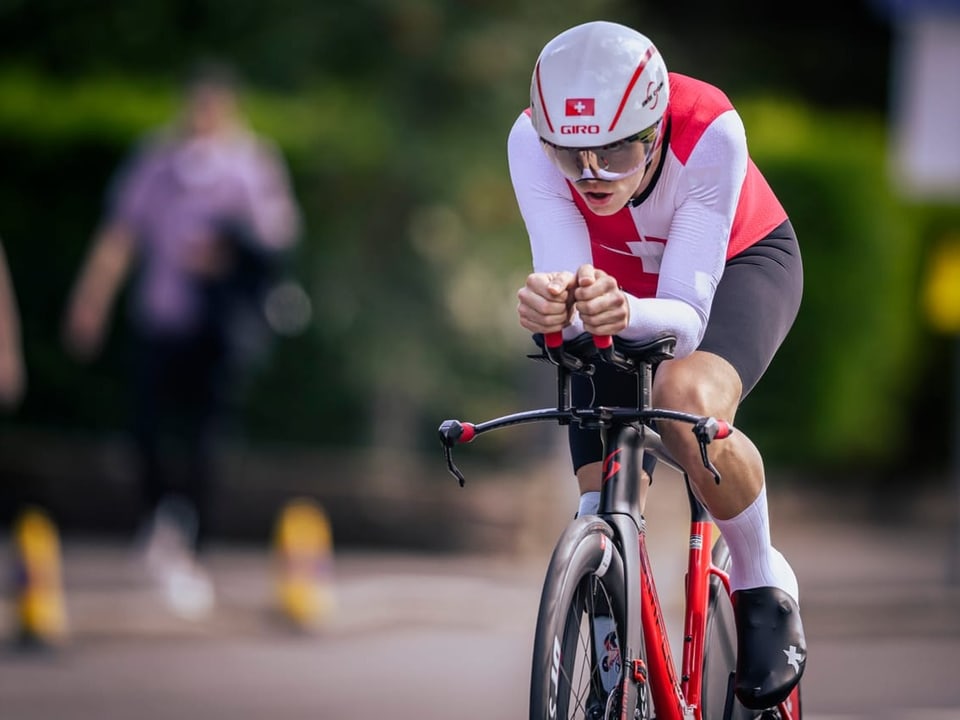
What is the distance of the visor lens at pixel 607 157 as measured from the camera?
421cm

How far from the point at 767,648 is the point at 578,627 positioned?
67 cm

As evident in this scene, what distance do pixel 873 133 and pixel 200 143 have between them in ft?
19.5

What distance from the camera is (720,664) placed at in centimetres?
496

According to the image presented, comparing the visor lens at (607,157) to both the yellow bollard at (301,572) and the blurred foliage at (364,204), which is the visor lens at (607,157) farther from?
the blurred foliage at (364,204)

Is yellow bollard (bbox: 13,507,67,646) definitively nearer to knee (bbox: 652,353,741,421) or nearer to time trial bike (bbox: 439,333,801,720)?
time trial bike (bbox: 439,333,801,720)

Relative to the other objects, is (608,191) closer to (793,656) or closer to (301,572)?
(793,656)

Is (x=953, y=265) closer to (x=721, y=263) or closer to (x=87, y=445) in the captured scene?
(x=87, y=445)

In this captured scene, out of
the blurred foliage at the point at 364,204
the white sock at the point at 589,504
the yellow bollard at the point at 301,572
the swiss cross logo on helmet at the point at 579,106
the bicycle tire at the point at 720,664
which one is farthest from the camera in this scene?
the blurred foliage at the point at 364,204

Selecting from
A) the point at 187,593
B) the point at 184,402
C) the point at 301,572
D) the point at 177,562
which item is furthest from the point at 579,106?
the point at 184,402

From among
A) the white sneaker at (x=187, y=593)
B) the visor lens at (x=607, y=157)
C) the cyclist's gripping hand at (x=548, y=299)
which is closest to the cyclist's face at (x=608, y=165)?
the visor lens at (x=607, y=157)

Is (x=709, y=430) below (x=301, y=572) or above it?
Answer: above

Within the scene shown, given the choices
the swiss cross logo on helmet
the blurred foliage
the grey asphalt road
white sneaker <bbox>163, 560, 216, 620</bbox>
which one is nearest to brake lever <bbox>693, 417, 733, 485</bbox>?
the swiss cross logo on helmet

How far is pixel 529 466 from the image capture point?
1138 centimetres

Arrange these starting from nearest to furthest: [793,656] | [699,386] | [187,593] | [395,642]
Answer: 1. [699,386]
2. [793,656]
3. [395,642]
4. [187,593]
